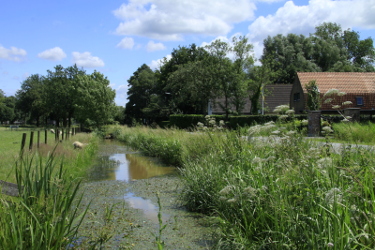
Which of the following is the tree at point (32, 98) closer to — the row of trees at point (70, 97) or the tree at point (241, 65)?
the row of trees at point (70, 97)

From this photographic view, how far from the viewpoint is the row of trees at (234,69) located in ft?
120

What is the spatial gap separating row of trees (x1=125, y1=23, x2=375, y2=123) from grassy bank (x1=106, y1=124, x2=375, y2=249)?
30.4 meters

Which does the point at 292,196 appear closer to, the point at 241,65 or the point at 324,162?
the point at 324,162

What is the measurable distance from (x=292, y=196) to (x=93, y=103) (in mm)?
38085

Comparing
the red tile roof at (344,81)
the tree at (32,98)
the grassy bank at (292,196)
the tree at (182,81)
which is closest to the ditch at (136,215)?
the grassy bank at (292,196)

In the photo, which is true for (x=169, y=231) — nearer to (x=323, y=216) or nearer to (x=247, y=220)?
(x=247, y=220)

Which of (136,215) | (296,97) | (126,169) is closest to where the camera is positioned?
(136,215)

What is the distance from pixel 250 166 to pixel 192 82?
110 ft

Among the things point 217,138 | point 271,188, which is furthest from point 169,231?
point 217,138

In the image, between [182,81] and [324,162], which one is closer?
[324,162]

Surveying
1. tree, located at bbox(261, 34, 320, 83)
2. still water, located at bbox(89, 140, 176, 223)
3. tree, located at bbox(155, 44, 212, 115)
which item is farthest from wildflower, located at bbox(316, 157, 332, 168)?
tree, located at bbox(261, 34, 320, 83)

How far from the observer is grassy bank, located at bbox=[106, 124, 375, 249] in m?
3.08

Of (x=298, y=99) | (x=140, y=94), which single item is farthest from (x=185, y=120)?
(x=140, y=94)

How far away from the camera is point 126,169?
1422cm
